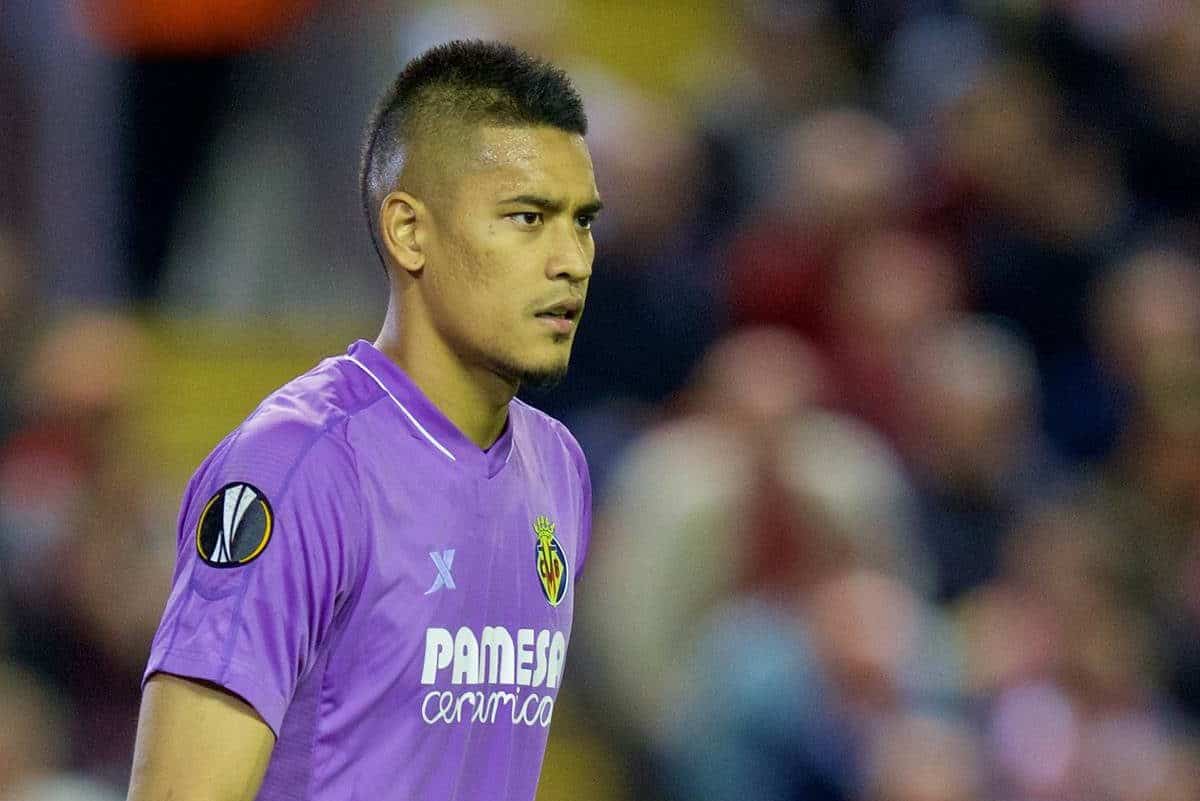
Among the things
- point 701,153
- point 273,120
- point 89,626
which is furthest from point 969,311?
point 89,626

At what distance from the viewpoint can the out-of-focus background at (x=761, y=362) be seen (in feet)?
20.1

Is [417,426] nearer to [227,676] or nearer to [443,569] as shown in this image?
[443,569]

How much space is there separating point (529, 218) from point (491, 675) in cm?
64

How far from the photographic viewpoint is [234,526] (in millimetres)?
2646

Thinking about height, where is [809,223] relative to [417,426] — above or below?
above

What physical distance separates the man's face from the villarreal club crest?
25 cm

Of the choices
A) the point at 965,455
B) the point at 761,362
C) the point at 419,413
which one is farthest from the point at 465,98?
the point at 965,455

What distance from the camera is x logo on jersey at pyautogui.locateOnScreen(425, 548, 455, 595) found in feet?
9.22

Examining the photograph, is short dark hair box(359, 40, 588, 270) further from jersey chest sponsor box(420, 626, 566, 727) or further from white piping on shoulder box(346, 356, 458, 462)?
jersey chest sponsor box(420, 626, 566, 727)

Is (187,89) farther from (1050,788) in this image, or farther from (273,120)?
(1050,788)

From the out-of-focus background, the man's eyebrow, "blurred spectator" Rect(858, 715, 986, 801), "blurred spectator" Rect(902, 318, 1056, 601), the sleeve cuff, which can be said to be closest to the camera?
the sleeve cuff

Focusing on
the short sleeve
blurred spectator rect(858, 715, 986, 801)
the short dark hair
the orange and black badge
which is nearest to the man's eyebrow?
the short dark hair

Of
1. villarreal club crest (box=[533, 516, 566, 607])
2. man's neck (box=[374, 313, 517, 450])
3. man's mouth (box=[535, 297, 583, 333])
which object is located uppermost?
man's mouth (box=[535, 297, 583, 333])

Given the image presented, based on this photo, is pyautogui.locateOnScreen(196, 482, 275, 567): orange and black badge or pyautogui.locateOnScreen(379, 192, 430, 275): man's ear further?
pyautogui.locateOnScreen(379, 192, 430, 275): man's ear
